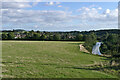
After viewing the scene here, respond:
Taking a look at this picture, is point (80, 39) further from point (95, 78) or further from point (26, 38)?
point (95, 78)

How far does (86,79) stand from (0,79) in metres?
5.64

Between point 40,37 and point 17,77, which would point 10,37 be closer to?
point 40,37

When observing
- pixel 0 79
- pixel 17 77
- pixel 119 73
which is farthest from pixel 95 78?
pixel 0 79

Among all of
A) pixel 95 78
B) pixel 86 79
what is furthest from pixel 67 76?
pixel 95 78

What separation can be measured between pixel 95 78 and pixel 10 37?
6983 cm

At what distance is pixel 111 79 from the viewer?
378 inches

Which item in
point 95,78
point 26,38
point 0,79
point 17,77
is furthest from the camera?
point 26,38

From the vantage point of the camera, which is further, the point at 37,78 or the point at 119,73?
the point at 119,73

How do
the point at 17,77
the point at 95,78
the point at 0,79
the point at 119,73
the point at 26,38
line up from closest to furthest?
the point at 0,79, the point at 17,77, the point at 95,78, the point at 119,73, the point at 26,38

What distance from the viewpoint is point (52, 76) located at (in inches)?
376

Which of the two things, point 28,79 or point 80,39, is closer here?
point 28,79

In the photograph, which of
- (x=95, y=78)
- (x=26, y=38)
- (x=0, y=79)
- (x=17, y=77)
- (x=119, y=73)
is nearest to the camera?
(x=0, y=79)

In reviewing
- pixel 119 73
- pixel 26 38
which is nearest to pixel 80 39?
pixel 26 38

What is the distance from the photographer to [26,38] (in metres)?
72.2
